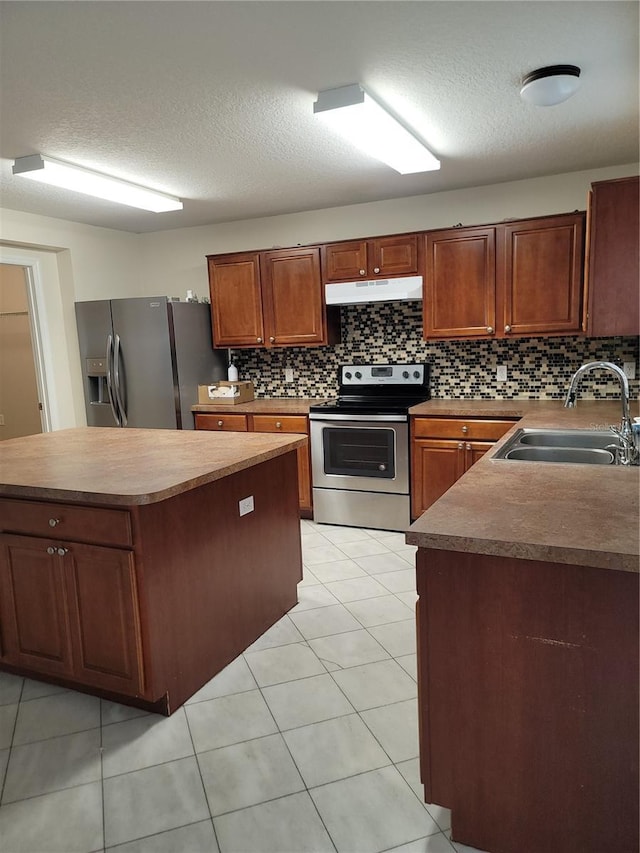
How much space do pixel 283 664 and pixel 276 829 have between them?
843 millimetres

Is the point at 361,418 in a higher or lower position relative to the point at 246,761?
higher

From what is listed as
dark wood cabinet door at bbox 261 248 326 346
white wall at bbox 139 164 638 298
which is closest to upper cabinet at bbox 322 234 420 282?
dark wood cabinet door at bbox 261 248 326 346

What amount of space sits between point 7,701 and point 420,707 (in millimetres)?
1683

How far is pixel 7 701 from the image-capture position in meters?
2.20

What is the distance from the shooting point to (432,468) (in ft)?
12.6

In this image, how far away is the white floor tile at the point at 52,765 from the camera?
5.73 feet

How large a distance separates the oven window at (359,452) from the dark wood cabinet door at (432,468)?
0.56 ft

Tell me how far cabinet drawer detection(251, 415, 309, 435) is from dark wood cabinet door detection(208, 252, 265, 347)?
0.65 meters

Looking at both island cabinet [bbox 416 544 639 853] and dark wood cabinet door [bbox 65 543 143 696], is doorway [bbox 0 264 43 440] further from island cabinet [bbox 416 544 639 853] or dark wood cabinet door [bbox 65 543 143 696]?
island cabinet [bbox 416 544 639 853]

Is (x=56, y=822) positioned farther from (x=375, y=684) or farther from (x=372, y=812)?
(x=375, y=684)

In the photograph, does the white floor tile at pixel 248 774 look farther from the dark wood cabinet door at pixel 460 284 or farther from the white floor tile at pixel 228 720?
the dark wood cabinet door at pixel 460 284

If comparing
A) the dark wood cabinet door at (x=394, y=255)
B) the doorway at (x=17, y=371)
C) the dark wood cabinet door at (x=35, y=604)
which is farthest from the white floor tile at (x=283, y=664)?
the doorway at (x=17, y=371)

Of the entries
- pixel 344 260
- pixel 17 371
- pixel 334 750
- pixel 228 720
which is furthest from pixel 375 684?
pixel 17 371

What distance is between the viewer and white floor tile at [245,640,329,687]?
7.59 ft
